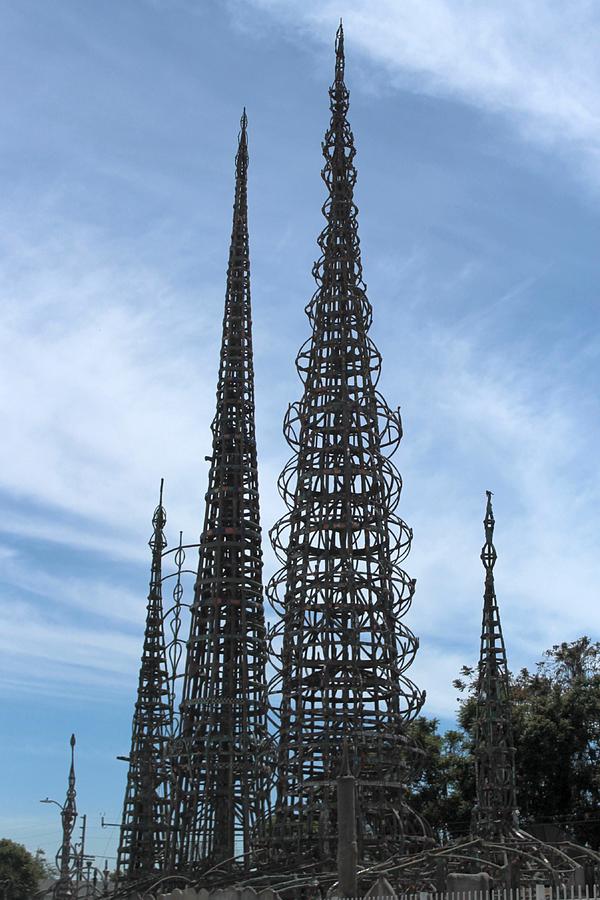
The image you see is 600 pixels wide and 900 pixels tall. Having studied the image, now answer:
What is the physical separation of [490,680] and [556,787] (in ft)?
45.3

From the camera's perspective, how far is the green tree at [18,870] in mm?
90562

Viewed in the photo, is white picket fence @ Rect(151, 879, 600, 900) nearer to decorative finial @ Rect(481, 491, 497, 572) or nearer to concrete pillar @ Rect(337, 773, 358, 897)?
concrete pillar @ Rect(337, 773, 358, 897)

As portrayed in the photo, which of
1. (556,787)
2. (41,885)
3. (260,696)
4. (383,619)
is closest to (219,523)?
(260,696)

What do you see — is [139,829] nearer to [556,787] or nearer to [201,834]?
[201,834]

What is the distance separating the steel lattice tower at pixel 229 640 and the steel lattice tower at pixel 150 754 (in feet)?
23.6

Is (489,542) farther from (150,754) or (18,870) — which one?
(18,870)

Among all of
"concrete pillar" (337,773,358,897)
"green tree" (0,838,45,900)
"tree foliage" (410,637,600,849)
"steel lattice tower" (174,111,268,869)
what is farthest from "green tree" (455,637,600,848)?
"green tree" (0,838,45,900)

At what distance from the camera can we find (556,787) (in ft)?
187

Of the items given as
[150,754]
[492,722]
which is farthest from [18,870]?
[492,722]

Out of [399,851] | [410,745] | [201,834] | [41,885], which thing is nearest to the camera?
[399,851]

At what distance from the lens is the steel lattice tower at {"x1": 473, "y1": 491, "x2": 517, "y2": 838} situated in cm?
4462

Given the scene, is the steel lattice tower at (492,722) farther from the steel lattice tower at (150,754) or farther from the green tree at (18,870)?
the green tree at (18,870)

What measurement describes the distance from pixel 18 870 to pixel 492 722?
5736 cm

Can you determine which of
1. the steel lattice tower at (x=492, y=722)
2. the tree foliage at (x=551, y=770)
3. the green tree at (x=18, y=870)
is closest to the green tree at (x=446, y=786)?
the tree foliage at (x=551, y=770)
